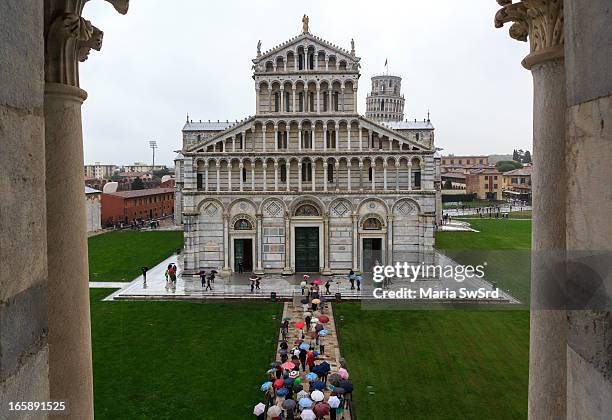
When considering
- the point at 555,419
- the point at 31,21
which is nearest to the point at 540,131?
the point at 555,419

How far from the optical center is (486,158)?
179750 mm

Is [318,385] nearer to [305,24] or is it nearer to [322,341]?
[322,341]

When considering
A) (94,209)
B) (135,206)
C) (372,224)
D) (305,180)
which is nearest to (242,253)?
(305,180)

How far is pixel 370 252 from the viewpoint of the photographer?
120 ft

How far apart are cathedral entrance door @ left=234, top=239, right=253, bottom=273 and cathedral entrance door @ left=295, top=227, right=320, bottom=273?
3.50 meters

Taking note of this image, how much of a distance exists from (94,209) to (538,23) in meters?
69.6

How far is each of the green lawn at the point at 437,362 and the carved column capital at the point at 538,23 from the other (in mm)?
12939

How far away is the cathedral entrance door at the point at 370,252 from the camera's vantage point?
36500 millimetres

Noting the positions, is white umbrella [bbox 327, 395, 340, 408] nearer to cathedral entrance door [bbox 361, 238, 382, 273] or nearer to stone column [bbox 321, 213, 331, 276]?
stone column [bbox 321, 213, 331, 276]

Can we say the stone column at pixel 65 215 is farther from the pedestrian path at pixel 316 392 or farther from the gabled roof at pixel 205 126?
the gabled roof at pixel 205 126

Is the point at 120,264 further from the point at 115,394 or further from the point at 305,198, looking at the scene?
the point at 115,394

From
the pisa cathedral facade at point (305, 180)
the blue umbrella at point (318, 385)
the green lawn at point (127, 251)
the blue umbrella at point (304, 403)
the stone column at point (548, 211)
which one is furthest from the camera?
the green lawn at point (127, 251)

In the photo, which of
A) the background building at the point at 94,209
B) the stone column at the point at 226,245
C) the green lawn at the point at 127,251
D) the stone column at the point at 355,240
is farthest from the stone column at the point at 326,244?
the background building at the point at 94,209

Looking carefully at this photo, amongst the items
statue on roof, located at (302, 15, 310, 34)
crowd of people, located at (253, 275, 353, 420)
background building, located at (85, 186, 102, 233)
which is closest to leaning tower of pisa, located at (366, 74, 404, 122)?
background building, located at (85, 186, 102, 233)
